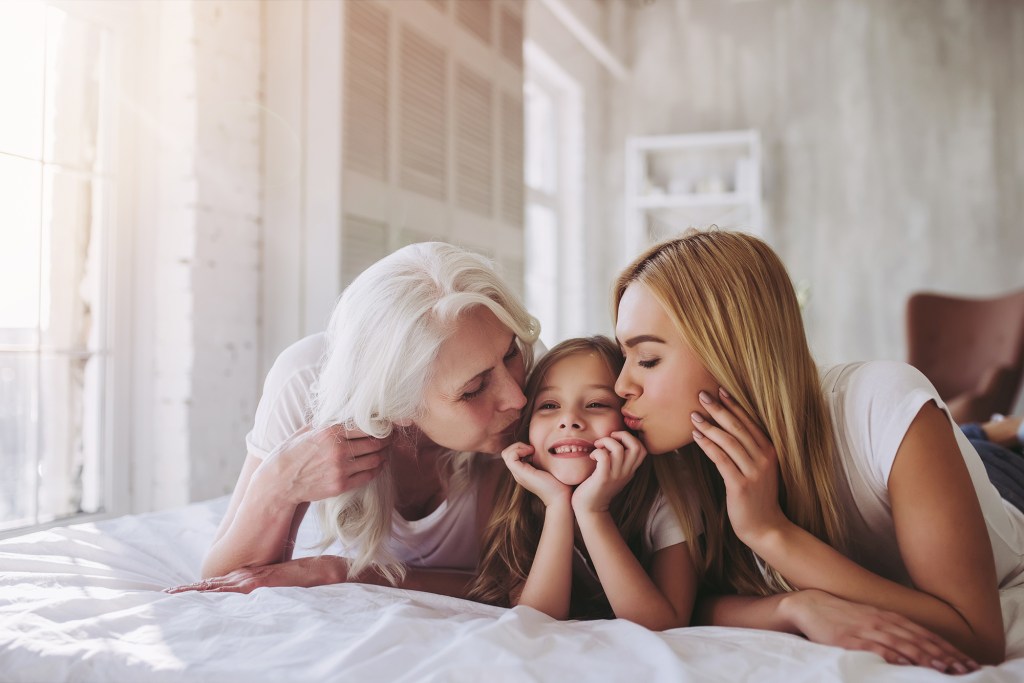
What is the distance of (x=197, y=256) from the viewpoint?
269 cm

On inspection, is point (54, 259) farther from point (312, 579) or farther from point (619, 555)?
point (619, 555)

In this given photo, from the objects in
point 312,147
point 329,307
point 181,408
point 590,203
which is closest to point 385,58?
point 312,147

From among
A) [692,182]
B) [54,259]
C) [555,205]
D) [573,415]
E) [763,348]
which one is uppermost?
[692,182]

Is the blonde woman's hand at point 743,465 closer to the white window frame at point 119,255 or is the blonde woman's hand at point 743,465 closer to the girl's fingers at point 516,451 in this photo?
the girl's fingers at point 516,451

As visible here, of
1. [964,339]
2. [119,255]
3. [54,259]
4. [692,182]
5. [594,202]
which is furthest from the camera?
[594,202]

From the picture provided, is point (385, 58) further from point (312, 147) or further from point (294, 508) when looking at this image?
point (294, 508)

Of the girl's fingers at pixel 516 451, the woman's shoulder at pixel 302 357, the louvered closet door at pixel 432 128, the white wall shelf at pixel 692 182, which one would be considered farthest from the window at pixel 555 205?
the girl's fingers at pixel 516 451

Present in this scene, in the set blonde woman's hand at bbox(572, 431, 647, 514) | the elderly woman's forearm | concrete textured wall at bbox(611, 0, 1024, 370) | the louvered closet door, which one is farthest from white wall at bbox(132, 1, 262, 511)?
concrete textured wall at bbox(611, 0, 1024, 370)

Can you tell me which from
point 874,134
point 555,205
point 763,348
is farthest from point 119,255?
point 874,134

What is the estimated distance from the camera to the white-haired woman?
1321 mm

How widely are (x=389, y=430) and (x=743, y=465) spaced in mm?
608

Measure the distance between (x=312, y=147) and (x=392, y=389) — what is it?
6.02 ft

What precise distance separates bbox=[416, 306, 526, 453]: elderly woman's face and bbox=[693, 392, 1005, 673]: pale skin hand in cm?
36

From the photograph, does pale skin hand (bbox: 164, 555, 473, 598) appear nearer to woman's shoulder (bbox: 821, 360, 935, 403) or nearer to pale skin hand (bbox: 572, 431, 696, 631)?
pale skin hand (bbox: 572, 431, 696, 631)
